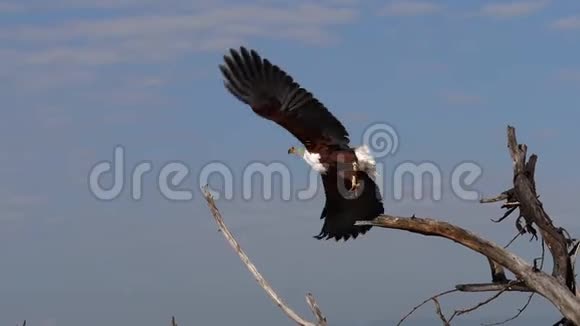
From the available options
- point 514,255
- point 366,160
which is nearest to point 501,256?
point 514,255

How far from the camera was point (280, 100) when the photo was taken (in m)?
10.9

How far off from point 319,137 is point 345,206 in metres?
0.84

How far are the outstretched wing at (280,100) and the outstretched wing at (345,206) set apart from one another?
1.49 ft

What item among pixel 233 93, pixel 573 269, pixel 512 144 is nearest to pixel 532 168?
pixel 512 144

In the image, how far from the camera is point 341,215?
36.2 feet

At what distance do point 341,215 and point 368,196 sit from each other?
2.26 ft

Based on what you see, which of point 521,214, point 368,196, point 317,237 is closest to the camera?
point 521,214

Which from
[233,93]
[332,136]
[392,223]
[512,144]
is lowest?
[392,223]

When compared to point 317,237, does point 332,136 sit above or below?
above

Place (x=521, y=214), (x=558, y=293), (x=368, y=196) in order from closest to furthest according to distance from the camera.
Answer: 1. (x=558, y=293)
2. (x=521, y=214)
3. (x=368, y=196)

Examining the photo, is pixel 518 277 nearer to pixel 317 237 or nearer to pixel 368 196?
pixel 368 196

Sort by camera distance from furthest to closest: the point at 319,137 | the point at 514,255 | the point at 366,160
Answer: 1. the point at 319,137
2. the point at 366,160
3. the point at 514,255

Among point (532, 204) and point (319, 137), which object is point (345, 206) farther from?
point (532, 204)

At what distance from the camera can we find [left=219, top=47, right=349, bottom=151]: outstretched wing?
35.3 feet
